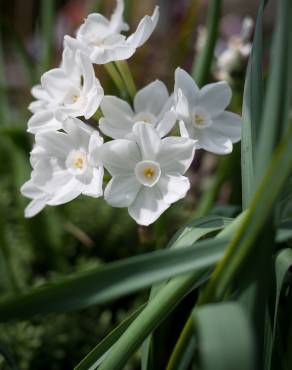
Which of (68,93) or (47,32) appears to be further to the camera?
(47,32)

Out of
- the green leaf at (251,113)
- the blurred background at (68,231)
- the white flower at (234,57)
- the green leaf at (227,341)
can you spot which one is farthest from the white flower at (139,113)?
the white flower at (234,57)

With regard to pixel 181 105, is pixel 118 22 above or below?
above

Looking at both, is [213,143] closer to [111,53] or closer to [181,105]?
[181,105]

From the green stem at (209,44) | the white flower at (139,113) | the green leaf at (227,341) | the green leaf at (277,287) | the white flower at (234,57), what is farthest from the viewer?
the white flower at (234,57)

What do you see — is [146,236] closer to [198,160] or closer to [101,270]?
[101,270]

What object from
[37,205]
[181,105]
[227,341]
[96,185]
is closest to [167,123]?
[181,105]

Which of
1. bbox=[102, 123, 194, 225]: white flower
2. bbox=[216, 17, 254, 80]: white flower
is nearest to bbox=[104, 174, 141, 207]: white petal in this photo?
bbox=[102, 123, 194, 225]: white flower

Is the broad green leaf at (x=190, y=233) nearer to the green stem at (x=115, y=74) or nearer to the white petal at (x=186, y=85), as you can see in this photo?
the white petal at (x=186, y=85)
